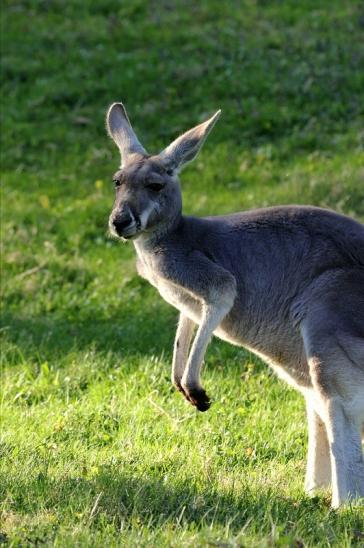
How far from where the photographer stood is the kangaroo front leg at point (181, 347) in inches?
227

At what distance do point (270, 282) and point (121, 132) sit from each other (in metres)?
1.25

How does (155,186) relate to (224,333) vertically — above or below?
above

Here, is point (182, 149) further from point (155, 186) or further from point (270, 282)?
point (270, 282)

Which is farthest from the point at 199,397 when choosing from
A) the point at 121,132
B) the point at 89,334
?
the point at 89,334

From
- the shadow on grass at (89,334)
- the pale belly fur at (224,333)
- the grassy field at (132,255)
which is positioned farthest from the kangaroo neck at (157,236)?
the shadow on grass at (89,334)

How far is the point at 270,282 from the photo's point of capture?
5.43 meters

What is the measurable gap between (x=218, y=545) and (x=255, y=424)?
2.17 meters

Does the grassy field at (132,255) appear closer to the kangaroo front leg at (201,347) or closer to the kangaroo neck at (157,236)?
the kangaroo front leg at (201,347)

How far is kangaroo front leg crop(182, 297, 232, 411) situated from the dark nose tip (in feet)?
1.92

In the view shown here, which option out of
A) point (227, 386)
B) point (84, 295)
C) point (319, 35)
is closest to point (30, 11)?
point (319, 35)

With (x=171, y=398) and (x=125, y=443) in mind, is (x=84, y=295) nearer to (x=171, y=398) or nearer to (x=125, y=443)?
(x=171, y=398)

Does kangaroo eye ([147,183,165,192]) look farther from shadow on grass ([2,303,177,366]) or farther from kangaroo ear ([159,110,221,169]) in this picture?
shadow on grass ([2,303,177,366])

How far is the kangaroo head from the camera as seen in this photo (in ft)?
17.1

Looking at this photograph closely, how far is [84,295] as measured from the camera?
895 cm
